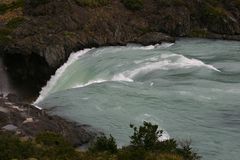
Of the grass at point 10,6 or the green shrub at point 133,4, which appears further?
the green shrub at point 133,4

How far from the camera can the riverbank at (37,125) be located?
33750 millimetres

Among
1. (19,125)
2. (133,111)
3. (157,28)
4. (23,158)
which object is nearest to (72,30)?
(157,28)

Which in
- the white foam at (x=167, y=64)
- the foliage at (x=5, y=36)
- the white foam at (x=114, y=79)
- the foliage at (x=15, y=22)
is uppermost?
the foliage at (x=15, y=22)

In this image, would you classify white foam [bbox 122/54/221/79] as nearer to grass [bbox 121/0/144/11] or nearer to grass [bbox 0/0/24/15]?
grass [bbox 121/0/144/11]

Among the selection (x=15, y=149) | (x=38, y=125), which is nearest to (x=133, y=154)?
(x=15, y=149)

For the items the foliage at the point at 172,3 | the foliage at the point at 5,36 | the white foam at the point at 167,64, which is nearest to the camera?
the white foam at the point at 167,64

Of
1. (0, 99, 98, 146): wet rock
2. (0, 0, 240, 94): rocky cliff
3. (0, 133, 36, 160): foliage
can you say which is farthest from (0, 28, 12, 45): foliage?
(0, 133, 36, 160): foliage

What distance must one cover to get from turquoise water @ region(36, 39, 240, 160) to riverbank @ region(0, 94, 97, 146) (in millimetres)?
1954

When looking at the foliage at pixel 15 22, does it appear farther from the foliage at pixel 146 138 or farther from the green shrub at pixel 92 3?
the foliage at pixel 146 138

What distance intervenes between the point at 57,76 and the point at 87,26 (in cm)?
1291

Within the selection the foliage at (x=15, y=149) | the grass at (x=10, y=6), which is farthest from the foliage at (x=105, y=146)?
the grass at (x=10, y=6)

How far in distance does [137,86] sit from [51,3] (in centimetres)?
2479

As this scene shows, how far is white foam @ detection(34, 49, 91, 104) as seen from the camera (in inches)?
1982

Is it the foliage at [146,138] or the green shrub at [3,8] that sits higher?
the green shrub at [3,8]
